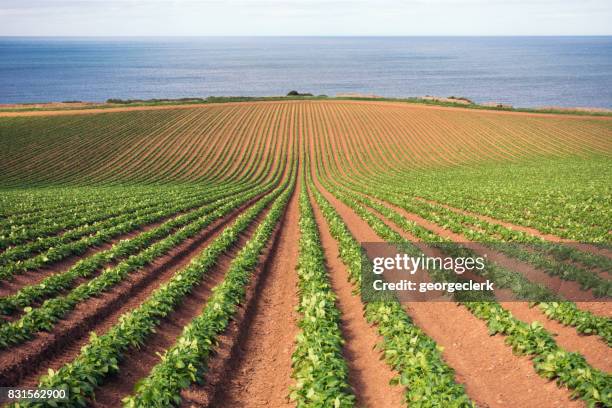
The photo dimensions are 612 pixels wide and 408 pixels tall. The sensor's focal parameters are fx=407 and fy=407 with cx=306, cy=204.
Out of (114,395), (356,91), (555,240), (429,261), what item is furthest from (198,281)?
(356,91)

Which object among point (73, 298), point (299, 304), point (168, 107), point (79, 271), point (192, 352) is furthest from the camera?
point (168, 107)

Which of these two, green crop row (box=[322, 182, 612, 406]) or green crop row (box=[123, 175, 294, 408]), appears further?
green crop row (box=[123, 175, 294, 408])

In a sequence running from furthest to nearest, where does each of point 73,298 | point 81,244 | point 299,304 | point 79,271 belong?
point 81,244 → point 79,271 → point 299,304 → point 73,298

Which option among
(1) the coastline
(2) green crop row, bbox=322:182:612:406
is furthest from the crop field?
(1) the coastline

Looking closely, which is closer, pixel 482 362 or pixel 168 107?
pixel 482 362

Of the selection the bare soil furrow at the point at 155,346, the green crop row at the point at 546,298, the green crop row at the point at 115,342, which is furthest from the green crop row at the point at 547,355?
the green crop row at the point at 115,342

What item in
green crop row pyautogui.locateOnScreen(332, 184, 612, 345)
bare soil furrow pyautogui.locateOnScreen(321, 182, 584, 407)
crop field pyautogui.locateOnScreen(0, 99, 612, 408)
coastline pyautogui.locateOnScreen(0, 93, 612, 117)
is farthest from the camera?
coastline pyautogui.locateOnScreen(0, 93, 612, 117)

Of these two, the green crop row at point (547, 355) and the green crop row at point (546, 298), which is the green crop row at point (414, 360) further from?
the green crop row at point (546, 298)

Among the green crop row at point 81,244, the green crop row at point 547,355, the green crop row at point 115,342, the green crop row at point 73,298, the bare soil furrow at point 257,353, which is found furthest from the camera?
the green crop row at point 81,244

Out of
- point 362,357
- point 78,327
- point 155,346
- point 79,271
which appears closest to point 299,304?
point 362,357

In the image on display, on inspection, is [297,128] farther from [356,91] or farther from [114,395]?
[356,91]

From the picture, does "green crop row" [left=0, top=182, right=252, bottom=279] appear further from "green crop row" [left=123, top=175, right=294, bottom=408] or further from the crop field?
"green crop row" [left=123, top=175, right=294, bottom=408]

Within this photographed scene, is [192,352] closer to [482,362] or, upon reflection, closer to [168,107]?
[482,362]
